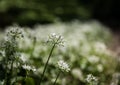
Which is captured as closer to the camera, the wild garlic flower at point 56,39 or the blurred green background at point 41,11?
the wild garlic flower at point 56,39

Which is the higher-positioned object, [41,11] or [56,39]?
[41,11]

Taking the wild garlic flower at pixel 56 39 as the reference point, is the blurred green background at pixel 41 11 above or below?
above

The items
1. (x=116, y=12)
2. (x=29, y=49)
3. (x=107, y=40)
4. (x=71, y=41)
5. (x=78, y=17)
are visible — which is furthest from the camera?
(x=116, y=12)

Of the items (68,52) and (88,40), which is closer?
(68,52)

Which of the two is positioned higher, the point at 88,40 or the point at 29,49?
the point at 88,40

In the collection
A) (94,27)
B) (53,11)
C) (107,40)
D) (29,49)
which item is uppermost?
(53,11)

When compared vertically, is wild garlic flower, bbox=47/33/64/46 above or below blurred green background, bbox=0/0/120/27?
below

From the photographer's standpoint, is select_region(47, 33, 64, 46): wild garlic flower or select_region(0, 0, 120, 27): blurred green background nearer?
select_region(47, 33, 64, 46): wild garlic flower

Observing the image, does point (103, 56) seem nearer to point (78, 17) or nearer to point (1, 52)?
point (1, 52)

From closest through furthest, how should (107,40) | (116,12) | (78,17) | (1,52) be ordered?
(1,52), (107,40), (78,17), (116,12)

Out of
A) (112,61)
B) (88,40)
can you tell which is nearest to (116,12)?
(88,40)

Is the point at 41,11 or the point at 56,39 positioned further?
the point at 41,11
